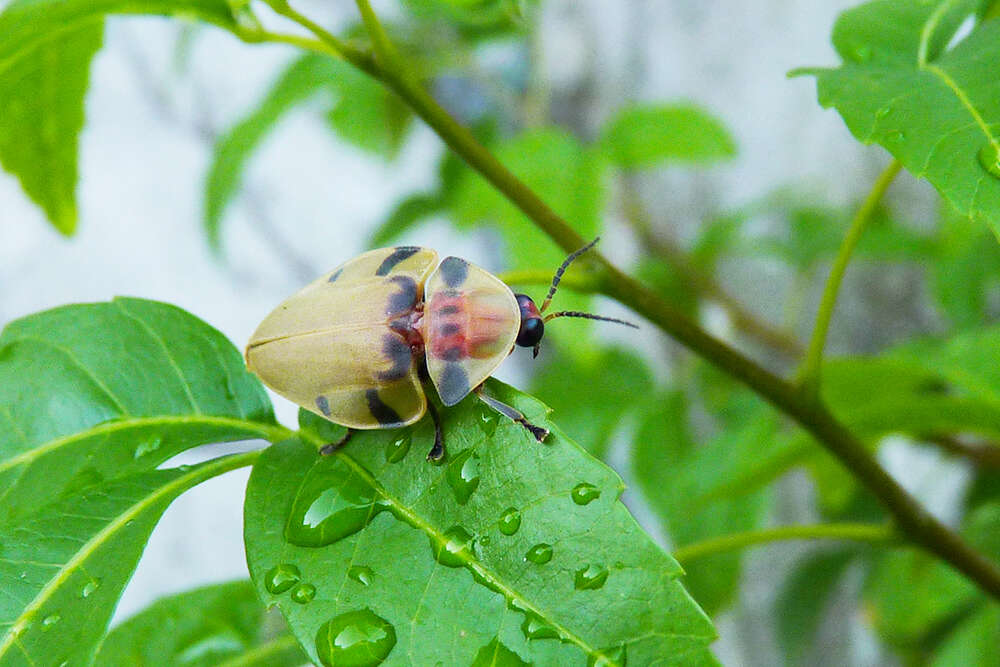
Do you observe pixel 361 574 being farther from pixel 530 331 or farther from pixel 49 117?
pixel 49 117

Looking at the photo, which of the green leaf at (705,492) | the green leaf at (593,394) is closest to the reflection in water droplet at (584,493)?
the green leaf at (705,492)

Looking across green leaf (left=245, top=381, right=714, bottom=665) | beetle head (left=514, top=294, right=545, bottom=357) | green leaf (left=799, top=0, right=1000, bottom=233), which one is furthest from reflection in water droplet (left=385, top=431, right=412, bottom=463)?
green leaf (left=799, top=0, right=1000, bottom=233)

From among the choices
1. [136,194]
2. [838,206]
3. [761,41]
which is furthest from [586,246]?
[136,194]

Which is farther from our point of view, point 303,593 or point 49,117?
point 49,117

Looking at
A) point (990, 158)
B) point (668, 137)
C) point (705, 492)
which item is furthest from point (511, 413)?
point (668, 137)

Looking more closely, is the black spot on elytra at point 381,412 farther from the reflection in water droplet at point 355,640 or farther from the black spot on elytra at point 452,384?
the reflection in water droplet at point 355,640

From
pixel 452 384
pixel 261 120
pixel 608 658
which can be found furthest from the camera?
pixel 261 120

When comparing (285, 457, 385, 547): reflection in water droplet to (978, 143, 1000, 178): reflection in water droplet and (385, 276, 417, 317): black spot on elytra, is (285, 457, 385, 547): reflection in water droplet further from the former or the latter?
(978, 143, 1000, 178): reflection in water droplet
